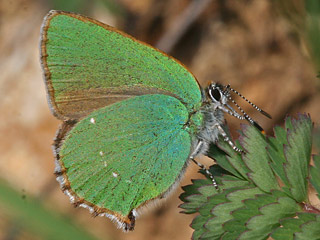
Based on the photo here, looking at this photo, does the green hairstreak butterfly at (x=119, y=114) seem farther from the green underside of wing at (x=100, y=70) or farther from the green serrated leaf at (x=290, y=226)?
the green serrated leaf at (x=290, y=226)

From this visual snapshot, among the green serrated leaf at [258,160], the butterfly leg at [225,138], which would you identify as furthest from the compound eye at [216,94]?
the green serrated leaf at [258,160]

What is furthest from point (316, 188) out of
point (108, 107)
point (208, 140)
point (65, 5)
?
point (65, 5)

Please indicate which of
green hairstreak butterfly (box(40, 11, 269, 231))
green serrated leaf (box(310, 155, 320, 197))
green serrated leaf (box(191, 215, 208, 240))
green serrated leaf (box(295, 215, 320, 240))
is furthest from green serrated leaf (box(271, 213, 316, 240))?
green hairstreak butterfly (box(40, 11, 269, 231))

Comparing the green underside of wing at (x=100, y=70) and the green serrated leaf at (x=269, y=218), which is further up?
the green underside of wing at (x=100, y=70)

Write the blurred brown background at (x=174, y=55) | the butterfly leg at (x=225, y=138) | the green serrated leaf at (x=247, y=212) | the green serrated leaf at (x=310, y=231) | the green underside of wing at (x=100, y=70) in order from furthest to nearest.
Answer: the blurred brown background at (x=174, y=55), the green underside of wing at (x=100, y=70), the butterfly leg at (x=225, y=138), the green serrated leaf at (x=247, y=212), the green serrated leaf at (x=310, y=231)

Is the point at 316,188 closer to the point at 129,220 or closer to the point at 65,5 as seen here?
the point at 129,220

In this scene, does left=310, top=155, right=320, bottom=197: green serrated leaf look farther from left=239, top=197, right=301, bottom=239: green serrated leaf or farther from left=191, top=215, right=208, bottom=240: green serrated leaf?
left=191, top=215, right=208, bottom=240: green serrated leaf

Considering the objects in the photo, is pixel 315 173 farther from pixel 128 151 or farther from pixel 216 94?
pixel 128 151
